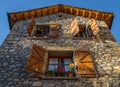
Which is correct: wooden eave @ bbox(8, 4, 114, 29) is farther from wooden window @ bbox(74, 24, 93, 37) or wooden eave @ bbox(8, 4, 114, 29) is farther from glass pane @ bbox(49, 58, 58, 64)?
glass pane @ bbox(49, 58, 58, 64)

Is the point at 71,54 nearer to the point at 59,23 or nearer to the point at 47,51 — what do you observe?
the point at 47,51

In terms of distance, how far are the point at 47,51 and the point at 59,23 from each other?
333 centimetres

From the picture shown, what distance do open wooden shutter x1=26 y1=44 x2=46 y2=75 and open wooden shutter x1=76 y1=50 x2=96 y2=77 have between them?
142cm

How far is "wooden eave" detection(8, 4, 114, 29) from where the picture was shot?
511 inches

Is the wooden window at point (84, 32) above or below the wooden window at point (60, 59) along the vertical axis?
above

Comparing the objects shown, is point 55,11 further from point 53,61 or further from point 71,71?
point 71,71

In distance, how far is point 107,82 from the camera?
7711 millimetres

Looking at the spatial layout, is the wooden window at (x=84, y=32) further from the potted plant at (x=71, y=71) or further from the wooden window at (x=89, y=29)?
the potted plant at (x=71, y=71)

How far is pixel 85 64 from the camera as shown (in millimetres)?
8523

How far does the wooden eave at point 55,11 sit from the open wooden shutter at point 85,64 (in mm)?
4662

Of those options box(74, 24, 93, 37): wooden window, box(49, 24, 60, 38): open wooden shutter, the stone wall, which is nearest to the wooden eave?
the stone wall

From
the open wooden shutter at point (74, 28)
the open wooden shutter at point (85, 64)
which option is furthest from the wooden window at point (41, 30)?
the open wooden shutter at point (85, 64)

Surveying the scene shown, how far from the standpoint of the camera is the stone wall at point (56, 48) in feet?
25.2

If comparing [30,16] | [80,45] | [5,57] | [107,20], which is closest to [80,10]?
[107,20]
